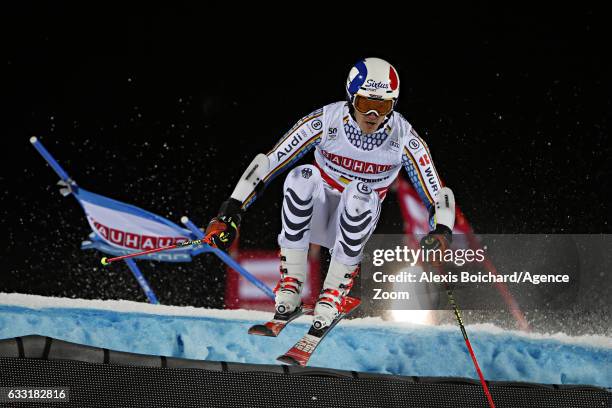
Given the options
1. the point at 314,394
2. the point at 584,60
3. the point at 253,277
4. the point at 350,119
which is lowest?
the point at 314,394

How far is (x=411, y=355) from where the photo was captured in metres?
3.66

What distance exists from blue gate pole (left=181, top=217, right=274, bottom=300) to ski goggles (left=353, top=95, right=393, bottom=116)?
1.06 metres

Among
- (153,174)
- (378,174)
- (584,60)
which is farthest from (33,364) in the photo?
(584,60)

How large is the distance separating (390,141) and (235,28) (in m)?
1.13

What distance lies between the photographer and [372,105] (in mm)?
3189

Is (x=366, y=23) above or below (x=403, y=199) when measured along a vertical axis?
above

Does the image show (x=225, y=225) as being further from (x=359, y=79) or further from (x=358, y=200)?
(x=359, y=79)

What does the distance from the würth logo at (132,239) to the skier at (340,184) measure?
0.63 m

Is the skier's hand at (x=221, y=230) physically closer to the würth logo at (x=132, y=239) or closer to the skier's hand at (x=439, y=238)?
the würth logo at (x=132, y=239)

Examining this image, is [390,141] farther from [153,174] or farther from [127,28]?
[127,28]

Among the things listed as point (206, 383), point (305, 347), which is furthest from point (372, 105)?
point (206, 383)

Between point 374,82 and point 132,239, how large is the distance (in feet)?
4.69

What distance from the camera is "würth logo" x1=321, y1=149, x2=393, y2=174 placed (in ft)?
10.8

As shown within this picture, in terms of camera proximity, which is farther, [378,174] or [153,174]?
[153,174]
